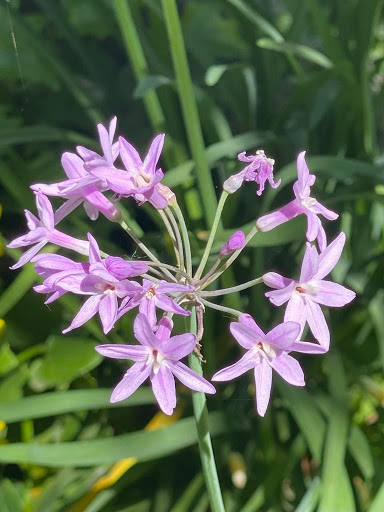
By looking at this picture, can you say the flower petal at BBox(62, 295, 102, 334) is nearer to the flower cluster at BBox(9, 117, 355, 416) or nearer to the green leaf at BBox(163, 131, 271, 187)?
the flower cluster at BBox(9, 117, 355, 416)

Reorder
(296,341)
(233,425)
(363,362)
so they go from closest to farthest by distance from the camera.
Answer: (296,341), (233,425), (363,362)

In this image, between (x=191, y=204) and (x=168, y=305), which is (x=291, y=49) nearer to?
(x=191, y=204)

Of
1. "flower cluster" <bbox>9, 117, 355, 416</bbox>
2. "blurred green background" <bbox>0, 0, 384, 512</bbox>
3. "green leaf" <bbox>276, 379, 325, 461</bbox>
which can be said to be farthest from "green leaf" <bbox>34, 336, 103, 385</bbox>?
"flower cluster" <bbox>9, 117, 355, 416</bbox>

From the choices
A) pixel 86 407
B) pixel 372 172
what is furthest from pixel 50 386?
pixel 372 172

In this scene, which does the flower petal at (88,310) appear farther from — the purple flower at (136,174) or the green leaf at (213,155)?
the green leaf at (213,155)

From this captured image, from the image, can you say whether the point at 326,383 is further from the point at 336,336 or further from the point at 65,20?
the point at 65,20

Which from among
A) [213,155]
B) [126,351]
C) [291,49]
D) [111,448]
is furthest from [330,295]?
[291,49]

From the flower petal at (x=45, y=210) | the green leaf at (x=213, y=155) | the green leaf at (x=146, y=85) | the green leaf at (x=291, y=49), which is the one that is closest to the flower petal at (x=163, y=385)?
the flower petal at (x=45, y=210)
